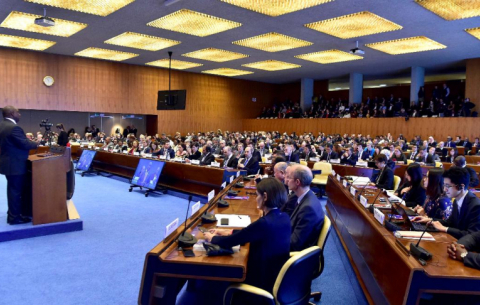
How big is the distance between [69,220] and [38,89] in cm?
1264

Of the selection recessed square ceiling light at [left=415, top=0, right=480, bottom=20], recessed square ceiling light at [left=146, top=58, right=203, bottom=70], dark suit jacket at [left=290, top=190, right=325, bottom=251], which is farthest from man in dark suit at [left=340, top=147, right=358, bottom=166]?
recessed square ceiling light at [left=146, top=58, right=203, bottom=70]

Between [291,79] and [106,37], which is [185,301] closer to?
[106,37]

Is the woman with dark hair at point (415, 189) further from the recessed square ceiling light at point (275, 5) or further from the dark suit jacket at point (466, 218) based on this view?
the recessed square ceiling light at point (275, 5)

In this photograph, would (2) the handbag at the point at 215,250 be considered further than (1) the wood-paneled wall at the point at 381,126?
No

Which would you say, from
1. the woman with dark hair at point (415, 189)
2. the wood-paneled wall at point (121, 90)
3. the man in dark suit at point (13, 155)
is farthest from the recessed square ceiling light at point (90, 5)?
the wood-paneled wall at point (121, 90)

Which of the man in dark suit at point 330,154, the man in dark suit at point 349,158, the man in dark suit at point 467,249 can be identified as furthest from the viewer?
the man in dark suit at point 330,154

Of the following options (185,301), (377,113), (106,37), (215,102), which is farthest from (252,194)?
(215,102)

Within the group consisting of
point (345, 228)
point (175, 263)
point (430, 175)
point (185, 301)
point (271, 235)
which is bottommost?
point (185, 301)

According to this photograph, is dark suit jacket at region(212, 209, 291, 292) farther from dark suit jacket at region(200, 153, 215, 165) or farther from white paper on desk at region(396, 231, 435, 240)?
dark suit jacket at region(200, 153, 215, 165)

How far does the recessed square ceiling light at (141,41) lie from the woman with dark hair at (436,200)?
10883mm

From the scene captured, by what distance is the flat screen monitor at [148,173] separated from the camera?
8250mm

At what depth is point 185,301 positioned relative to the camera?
10.6 feet

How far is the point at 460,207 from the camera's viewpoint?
3.20 metres

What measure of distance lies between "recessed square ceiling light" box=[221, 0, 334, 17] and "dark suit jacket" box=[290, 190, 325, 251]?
6705 millimetres
